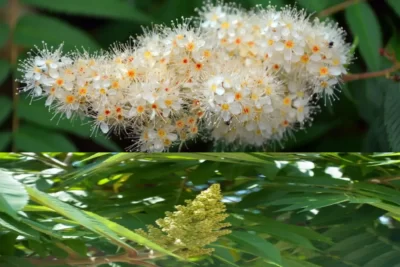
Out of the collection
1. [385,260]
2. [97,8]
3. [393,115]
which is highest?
[97,8]

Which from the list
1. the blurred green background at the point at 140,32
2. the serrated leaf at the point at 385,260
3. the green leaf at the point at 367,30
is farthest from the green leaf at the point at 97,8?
the serrated leaf at the point at 385,260

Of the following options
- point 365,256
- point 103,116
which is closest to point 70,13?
point 103,116

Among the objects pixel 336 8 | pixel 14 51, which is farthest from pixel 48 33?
pixel 336 8

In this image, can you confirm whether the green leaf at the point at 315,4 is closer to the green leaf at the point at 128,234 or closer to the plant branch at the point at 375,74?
the plant branch at the point at 375,74

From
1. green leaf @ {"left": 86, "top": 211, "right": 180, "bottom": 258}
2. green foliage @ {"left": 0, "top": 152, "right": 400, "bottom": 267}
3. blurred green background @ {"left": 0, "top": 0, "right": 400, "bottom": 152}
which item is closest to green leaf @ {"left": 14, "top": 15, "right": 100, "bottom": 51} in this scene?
blurred green background @ {"left": 0, "top": 0, "right": 400, "bottom": 152}

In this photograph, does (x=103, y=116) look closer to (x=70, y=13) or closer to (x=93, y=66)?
Result: (x=93, y=66)

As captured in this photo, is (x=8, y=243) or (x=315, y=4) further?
(x=315, y=4)

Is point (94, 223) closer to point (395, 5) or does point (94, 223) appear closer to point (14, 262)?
point (14, 262)
